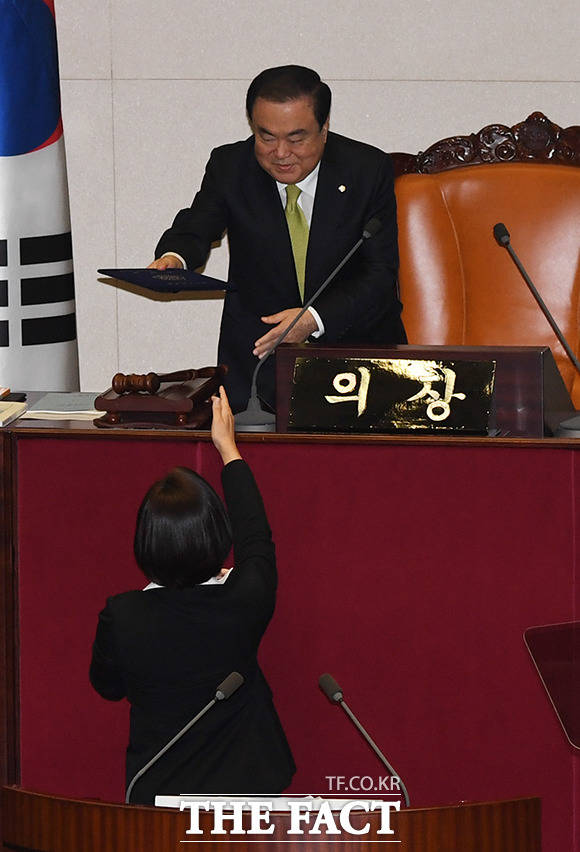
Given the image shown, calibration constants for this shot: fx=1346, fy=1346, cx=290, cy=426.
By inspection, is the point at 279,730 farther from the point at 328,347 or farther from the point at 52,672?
the point at 328,347

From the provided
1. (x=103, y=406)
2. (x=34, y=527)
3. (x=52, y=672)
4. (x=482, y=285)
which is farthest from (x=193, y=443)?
(x=482, y=285)

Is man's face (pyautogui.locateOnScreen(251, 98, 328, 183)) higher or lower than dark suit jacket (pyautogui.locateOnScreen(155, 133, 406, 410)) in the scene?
higher

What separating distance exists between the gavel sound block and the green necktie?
27.4 inches

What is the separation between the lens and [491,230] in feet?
12.2

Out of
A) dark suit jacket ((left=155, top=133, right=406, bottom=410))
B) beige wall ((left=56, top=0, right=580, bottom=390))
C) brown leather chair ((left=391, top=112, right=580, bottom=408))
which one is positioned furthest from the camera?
beige wall ((left=56, top=0, right=580, bottom=390))

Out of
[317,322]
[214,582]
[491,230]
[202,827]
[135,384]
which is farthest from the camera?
[491,230]

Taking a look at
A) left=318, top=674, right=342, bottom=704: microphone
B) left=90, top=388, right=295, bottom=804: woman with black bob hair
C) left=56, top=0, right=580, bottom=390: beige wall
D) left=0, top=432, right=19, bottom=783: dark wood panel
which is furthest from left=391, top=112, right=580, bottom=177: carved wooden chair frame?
left=318, top=674, right=342, bottom=704: microphone

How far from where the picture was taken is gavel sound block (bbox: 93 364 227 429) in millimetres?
2363

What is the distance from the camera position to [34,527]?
7.89ft

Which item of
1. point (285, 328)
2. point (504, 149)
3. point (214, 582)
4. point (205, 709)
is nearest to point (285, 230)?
point (285, 328)

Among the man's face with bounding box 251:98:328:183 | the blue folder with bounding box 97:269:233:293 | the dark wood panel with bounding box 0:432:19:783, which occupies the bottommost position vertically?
the dark wood panel with bounding box 0:432:19:783

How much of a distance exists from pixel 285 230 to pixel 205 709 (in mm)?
1465

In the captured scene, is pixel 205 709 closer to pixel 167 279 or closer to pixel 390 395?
pixel 390 395

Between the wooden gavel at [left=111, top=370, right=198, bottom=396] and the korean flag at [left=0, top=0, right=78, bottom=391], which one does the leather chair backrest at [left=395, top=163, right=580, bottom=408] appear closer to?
the korean flag at [left=0, top=0, right=78, bottom=391]
